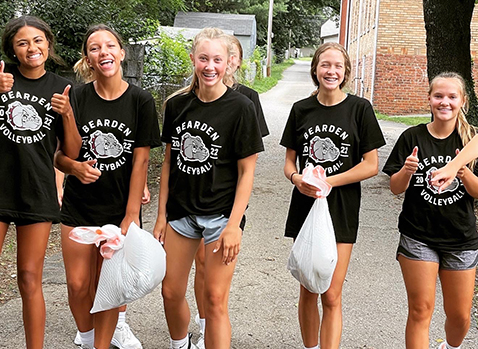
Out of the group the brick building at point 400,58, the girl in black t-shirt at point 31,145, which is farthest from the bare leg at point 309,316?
the brick building at point 400,58

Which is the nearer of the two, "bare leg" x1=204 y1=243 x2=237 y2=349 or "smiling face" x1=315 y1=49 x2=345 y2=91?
"bare leg" x1=204 y1=243 x2=237 y2=349

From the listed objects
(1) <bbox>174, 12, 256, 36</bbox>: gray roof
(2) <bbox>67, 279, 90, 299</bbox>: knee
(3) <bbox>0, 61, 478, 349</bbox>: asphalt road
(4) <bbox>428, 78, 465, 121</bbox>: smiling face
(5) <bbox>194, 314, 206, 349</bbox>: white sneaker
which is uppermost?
(1) <bbox>174, 12, 256, 36</bbox>: gray roof

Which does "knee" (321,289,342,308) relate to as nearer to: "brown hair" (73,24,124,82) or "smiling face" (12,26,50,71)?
"brown hair" (73,24,124,82)

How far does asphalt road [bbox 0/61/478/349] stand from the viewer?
15.4 feet

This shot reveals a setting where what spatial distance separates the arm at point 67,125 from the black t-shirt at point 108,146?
2.9 inches

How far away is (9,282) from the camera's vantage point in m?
5.89

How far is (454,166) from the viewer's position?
3570 millimetres

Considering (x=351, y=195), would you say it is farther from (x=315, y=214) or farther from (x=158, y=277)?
(x=158, y=277)

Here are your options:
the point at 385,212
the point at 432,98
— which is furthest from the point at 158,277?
the point at 385,212

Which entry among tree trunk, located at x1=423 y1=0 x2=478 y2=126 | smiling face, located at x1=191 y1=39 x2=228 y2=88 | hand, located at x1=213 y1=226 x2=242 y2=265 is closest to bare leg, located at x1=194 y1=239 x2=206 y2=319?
hand, located at x1=213 y1=226 x2=242 y2=265

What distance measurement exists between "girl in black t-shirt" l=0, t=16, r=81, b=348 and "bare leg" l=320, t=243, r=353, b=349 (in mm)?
1713

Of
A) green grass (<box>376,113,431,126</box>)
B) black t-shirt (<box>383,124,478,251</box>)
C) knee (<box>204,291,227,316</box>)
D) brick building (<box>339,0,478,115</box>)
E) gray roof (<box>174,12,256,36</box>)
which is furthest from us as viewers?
gray roof (<box>174,12,256,36</box>)

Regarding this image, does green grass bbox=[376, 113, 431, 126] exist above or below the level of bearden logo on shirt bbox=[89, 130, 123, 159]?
below

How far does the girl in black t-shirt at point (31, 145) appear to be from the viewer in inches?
143
